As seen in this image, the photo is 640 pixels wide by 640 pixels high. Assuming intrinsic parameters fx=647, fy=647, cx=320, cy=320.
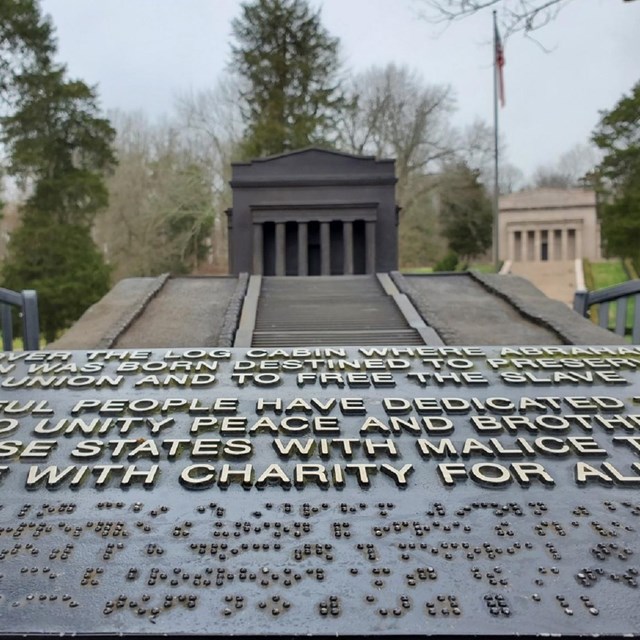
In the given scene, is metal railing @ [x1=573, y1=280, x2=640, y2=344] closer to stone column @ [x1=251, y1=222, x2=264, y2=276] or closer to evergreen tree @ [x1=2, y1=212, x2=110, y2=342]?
stone column @ [x1=251, y1=222, x2=264, y2=276]

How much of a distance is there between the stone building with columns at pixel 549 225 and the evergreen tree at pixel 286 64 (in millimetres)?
16267

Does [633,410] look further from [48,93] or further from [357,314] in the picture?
[48,93]

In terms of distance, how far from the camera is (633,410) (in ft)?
10.7

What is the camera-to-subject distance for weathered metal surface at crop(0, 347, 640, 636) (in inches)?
78.1

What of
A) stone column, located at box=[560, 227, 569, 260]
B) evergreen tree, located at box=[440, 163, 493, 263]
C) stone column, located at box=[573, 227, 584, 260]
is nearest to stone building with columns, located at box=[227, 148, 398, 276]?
evergreen tree, located at box=[440, 163, 493, 263]

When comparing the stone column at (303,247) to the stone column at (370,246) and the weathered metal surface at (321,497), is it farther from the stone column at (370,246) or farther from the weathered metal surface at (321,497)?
the weathered metal surface at (321,497)

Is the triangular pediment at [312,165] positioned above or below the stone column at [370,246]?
above

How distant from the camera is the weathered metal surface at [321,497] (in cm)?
198

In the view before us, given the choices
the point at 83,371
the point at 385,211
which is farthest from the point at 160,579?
the point at 385,211

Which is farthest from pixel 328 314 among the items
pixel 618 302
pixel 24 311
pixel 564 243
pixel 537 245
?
pixel 537 245

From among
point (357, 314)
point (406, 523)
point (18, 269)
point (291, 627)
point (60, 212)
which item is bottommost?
point (291, 627)

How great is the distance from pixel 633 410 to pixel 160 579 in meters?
2.44

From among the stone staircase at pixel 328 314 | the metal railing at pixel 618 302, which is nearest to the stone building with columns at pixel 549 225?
the stone staircase at pixel 328 314

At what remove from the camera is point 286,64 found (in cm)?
3378
